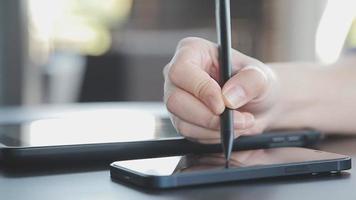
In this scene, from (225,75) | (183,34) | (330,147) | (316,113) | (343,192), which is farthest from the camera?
(183,34)

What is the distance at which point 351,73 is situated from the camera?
85 cm

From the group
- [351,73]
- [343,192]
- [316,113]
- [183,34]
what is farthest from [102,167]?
[183,34]

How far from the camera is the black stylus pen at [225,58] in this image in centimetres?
47

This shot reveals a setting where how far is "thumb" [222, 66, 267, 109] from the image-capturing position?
0.49m

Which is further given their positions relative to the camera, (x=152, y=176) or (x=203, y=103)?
(x=203, y=103)

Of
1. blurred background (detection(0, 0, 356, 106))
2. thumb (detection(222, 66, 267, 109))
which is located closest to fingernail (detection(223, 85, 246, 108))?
thumb (detection(222, 66, 267, 109))

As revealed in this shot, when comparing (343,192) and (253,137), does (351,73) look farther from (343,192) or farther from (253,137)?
(343,192)

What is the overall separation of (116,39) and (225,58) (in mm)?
2561

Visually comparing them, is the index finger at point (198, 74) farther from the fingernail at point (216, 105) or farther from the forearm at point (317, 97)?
the forearm at point (317, 97)

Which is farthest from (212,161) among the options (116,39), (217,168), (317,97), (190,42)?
(116,39)

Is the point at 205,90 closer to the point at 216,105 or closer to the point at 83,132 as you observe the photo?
the point at 216,105

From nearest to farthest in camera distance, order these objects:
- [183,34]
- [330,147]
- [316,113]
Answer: [330,147] < [316,113] < [183,34]

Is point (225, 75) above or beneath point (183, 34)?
above

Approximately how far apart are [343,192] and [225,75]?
5.8 inches
